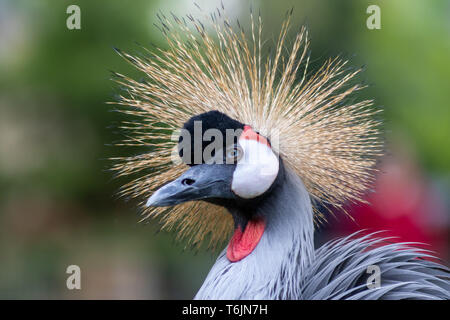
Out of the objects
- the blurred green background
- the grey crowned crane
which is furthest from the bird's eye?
the blurred green background

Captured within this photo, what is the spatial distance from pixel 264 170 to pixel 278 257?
0.20 m

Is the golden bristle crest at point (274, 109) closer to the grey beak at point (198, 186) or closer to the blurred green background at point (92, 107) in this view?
the grey beak at point (198, 186)

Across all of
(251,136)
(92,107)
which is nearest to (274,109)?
(251,136)

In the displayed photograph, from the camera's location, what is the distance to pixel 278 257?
45.1 inches

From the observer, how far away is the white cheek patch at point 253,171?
111 centimetres

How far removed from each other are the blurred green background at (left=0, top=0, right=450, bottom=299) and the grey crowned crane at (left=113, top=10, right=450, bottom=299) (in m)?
1.20

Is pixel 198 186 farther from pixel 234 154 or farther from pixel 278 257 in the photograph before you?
pixel 278 257

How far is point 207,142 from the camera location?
3.62 ft

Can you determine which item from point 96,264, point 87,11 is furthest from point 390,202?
point 96,264

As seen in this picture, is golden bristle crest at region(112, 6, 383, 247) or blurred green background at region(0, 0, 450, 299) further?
blurred green background at region(0, 0, 450, 299)

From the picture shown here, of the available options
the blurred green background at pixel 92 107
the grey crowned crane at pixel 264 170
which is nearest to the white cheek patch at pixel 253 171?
the grey crowned crane at pixel 264 170

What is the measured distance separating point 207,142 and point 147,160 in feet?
0.78

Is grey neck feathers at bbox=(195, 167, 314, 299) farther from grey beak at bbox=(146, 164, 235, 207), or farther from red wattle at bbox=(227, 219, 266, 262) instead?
grey beak at bbox=(146, 164, 235, 207)

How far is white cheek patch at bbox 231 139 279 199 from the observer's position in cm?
111
